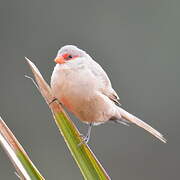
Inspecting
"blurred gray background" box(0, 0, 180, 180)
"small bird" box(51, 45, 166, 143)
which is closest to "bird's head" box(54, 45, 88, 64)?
"small bird" box(51, 45, 166, 143)

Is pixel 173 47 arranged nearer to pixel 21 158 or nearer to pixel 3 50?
pixel 3 50

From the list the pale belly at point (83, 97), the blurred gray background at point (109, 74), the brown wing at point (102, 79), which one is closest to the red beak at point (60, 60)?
the pale belly at point (83, 97)

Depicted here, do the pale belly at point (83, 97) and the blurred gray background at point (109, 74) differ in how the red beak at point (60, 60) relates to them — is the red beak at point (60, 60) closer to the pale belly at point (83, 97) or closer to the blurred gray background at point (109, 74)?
the pale belly at point (83, 97)

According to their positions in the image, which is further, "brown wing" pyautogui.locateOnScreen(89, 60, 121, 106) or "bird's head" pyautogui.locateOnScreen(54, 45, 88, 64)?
"brown wing" pyautogui.locateOnScreen(89, 60, 121, 106)

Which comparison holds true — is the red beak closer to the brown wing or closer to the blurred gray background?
the brown wing

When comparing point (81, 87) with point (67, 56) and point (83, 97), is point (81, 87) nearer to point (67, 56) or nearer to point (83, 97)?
point (83, 97)

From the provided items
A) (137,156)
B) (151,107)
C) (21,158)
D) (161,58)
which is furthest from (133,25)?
(21,158)

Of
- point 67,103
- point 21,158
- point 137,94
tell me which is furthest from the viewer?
point 137,94
